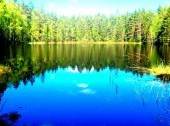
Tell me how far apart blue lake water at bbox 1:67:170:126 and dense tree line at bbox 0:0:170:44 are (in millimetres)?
65863

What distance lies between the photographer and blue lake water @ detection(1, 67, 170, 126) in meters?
12.7

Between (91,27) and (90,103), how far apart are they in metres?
149

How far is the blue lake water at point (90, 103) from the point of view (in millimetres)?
12742

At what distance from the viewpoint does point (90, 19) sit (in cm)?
16938

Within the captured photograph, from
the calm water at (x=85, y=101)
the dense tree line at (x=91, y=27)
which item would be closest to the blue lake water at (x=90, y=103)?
the calm water at (x=85, y=101)

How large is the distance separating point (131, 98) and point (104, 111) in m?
3.05

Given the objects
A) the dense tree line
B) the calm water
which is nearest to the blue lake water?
the calm water

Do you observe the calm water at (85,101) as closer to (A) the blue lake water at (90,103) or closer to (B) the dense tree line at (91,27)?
(A) the blue lake water at (90,103)

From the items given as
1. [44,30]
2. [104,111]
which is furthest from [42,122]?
[44,30]

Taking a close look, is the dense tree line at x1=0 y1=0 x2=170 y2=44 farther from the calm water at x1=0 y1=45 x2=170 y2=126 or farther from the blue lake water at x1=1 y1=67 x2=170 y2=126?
the blue lake water at x1=1 y1=67 x2=170 y2=126

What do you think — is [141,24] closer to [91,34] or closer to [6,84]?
[91,34]

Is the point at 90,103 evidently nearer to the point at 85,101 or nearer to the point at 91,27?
the point at 85,101

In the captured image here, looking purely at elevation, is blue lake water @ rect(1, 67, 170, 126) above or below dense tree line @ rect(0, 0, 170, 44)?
below

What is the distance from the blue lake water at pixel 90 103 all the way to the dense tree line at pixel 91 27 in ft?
216
